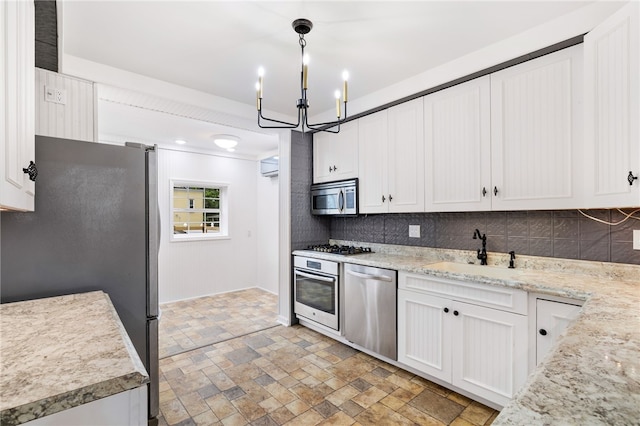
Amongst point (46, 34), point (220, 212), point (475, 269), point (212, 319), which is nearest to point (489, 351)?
point (475, 269)

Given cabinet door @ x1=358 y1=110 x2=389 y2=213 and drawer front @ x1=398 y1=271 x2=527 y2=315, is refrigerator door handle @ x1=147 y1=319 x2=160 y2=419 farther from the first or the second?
cabinet door @ x1=358 y1=110 x2=389 y2=213

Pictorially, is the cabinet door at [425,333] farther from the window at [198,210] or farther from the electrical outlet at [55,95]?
the window at [198,210]

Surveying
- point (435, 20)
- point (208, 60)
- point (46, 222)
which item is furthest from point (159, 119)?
point (435, 20)

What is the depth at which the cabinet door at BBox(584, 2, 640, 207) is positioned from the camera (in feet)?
4.82

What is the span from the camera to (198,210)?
518 cm

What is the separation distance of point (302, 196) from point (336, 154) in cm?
65

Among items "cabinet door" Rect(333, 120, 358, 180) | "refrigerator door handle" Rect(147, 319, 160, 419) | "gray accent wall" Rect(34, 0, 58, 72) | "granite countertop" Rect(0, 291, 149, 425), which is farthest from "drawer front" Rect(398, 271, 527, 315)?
"gray accent wall" Rect(34, 0, 58, 72)

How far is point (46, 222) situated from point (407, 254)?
108 inches

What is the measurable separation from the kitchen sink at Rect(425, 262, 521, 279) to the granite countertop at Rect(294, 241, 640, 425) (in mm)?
99

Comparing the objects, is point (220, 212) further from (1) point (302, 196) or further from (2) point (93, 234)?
(2) point (93, 234)

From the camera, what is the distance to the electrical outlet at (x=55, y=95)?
6.87ft

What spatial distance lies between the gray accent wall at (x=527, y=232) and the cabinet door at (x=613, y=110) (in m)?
0.44

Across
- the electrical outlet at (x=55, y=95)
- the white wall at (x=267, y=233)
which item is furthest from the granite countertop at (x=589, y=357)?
the white wall at (x=267, y=233)

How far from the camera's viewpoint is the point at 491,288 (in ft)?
6.46
